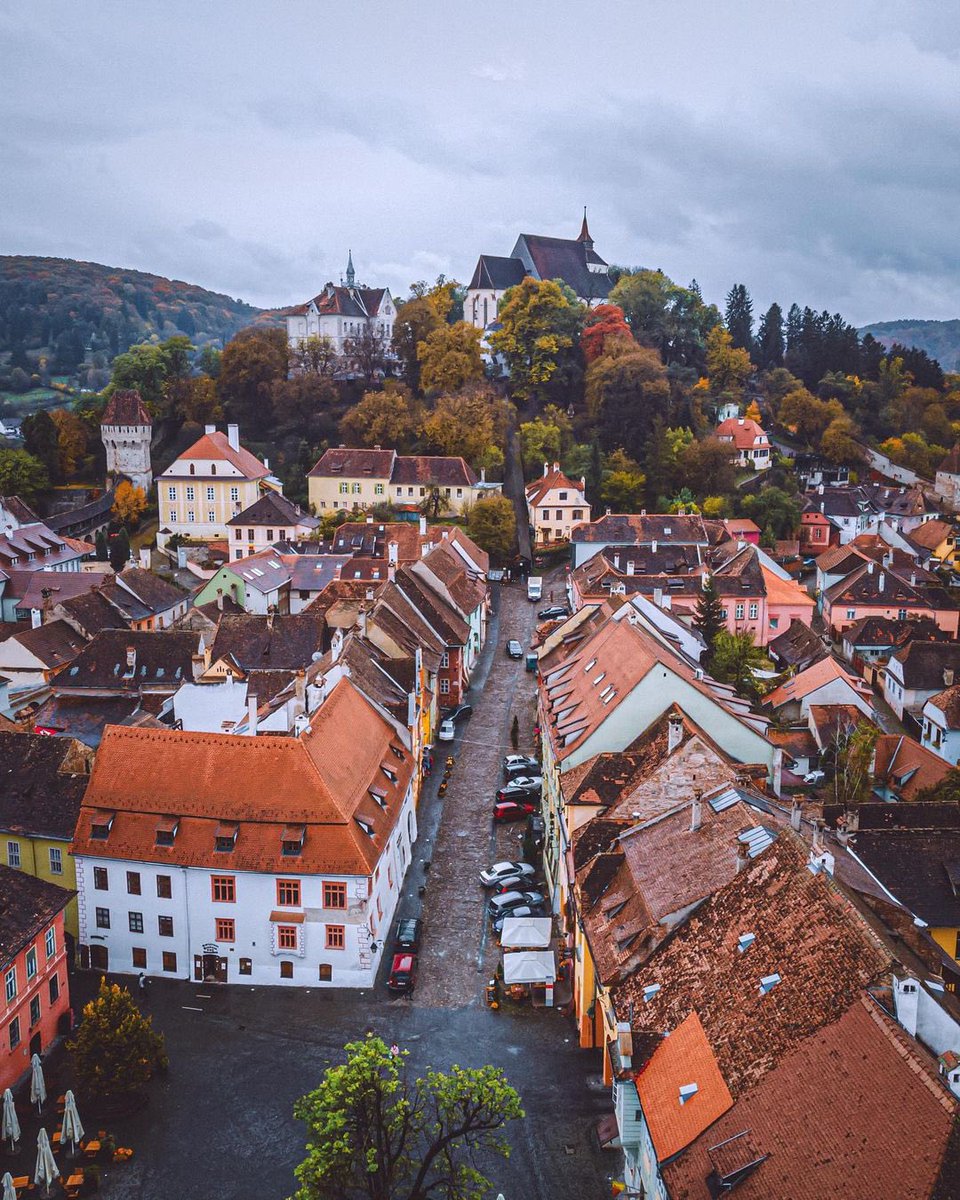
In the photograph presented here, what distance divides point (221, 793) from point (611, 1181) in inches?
575

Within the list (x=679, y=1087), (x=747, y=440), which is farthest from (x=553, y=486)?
(x=679, y=1087)

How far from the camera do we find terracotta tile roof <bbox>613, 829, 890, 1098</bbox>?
18.4m

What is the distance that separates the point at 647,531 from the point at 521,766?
112 feet

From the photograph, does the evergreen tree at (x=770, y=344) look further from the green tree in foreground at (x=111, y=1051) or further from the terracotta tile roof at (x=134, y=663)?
the green tree in foreground at (x=111, y=1051)

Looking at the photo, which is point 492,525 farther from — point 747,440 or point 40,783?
point 40,783

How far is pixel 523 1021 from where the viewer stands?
2903 centimetres

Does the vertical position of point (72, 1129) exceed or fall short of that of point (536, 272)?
it falls short

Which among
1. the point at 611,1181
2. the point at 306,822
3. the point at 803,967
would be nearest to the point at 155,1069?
A: the point at 306,822

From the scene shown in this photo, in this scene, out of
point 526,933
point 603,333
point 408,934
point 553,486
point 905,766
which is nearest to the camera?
point 526,933

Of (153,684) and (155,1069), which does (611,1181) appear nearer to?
(155,1069)

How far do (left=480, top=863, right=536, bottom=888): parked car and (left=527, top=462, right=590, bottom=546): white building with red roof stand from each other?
50606 millimetres

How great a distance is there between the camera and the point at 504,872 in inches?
1444

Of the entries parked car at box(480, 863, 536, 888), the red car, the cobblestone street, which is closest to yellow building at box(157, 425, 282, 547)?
the cobblestone street

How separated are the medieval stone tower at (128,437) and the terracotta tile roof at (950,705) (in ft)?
220
